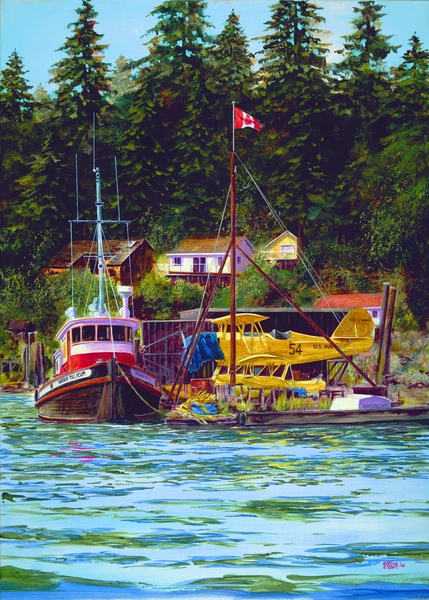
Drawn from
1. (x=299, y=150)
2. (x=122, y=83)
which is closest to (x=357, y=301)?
(x=299, y=150)

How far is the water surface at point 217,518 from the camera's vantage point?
21.1 feet

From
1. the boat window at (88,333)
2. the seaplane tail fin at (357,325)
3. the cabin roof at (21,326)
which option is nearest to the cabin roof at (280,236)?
the cabin roof at (21,326)

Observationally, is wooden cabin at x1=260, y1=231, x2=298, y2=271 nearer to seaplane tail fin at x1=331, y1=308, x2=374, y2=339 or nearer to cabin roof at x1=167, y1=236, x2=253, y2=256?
cabin roof at x1=167, y1=236, x2=253, y2=256

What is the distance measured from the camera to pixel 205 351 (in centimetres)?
2052

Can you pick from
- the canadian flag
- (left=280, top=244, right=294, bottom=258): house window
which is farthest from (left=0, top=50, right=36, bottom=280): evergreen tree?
(left=280, top=244, right=294, bottom=258): house window

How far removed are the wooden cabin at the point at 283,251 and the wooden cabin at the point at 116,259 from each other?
555cm

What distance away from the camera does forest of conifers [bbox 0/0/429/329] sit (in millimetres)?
21891

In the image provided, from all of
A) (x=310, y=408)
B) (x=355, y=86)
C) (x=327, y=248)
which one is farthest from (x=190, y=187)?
(x=310, y=408)

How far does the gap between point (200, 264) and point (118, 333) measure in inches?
731

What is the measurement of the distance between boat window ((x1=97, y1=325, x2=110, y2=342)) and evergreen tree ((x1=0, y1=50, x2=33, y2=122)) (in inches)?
223

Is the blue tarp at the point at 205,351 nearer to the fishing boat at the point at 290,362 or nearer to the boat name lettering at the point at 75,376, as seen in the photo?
the fishing boat at the point at 290,362

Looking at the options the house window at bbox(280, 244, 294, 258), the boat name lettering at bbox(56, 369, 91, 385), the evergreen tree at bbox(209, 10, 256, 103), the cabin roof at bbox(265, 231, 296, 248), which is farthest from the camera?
the cabin roof at bbox(265, 231, 296, 248)

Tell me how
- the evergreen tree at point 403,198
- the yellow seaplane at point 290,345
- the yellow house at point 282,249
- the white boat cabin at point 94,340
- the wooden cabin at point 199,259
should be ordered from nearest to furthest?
1. the white boat cabin at point 94,340
2. the yellow seaplane at point 290,345
3. the evergreen tree at point 403,198
4. the yellow house at point 282,249
5. the wooden cabin at point 199,259

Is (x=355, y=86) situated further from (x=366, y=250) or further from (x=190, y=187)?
(x=190, y=187)
